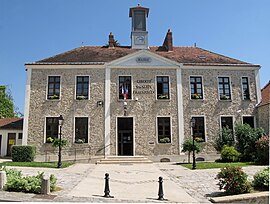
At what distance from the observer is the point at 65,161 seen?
16938mm

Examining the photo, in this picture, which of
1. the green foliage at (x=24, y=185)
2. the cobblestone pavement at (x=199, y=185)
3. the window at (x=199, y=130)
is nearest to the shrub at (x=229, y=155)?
the window at (x=199, y=130)

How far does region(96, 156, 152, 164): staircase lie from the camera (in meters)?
16.3

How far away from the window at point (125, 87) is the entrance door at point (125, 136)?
66.4 inches

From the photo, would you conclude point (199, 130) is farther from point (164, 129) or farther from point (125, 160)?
point (125, 160)

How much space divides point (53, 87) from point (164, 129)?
8.59 meters

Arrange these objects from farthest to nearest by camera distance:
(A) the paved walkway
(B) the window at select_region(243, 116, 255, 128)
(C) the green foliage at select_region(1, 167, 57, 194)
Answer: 1. (B) the window at select_region(243, 116, 255, 128)
2. (C) the green foliage at select_region(1, 167, 57, 194)
3. (A) the paved walkway

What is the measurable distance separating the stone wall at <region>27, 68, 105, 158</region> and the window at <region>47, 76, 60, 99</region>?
284mm

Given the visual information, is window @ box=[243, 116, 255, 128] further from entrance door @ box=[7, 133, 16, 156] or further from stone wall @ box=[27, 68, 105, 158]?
entrance door @ box=[7, 133, 16, 156]

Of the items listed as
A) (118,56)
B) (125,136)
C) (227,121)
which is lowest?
(125,136)

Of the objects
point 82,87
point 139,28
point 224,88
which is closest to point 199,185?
point 224,88

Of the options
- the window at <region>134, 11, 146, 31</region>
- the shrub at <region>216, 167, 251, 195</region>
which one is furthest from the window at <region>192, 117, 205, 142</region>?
the shrub at <region>216, 167, 251, 195</region>

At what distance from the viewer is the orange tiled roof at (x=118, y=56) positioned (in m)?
19.0

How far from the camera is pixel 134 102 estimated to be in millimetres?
18141

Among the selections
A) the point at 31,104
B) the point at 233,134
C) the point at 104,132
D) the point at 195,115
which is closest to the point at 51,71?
the point at 31,104
